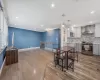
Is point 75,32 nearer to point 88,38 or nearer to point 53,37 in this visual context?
point 88,38

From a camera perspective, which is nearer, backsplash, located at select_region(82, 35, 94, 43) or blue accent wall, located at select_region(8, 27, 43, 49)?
backsplash, located at select_region(82, 35, 94, 43)

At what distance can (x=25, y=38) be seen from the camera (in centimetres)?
734

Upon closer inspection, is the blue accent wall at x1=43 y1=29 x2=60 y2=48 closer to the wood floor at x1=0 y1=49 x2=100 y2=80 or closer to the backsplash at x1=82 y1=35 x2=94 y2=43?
the backsplash at x1=82 y1=35 x2=94 y2=43

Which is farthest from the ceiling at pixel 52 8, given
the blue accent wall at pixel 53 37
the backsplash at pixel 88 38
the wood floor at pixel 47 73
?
the blue accent wall at pixel 53 37

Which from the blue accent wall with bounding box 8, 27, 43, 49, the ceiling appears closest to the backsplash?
the ceiling

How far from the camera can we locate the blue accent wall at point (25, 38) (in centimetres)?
652

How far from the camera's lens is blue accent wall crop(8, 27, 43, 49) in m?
6.52

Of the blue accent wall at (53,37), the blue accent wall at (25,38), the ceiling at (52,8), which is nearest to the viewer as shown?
the ceiling at (52,8)

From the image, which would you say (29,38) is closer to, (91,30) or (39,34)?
(39,34)

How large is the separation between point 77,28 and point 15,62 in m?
6.15

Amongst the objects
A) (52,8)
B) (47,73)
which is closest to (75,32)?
(52,8)

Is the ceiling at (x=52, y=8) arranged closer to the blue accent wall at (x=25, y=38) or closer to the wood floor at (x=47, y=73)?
the wood floor at (x=47, y=73)

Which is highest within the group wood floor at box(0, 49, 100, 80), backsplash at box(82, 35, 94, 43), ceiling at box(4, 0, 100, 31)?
ceiling at box(4, 0, 100, 31)

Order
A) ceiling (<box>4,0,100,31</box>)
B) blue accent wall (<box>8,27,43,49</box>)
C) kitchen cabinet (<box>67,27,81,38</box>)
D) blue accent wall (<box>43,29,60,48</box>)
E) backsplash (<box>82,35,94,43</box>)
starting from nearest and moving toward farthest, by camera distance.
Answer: ceiling (<box>4,0,100,31</box>) < backsplash (<box>82,35,94,43</box>) < kitchen cabinet (<box>67,27,81,38</box>) < blue accent wall (<box>8,27,43,49</box>) < blue accent wall (<box>43,29,60,48</box>)
